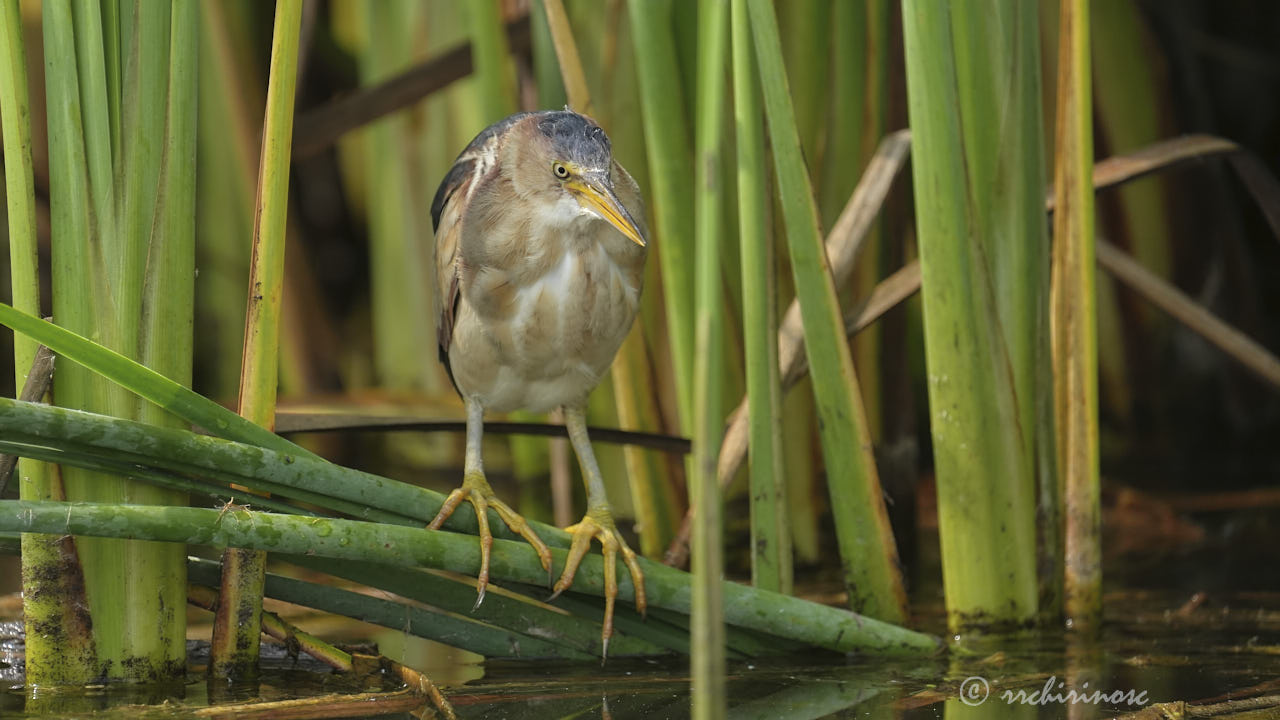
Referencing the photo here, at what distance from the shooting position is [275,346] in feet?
6.01

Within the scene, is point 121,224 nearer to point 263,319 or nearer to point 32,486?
point 263,319

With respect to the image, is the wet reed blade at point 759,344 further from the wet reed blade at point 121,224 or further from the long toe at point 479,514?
the wet reed blade at point 121,224

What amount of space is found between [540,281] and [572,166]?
0.24 m

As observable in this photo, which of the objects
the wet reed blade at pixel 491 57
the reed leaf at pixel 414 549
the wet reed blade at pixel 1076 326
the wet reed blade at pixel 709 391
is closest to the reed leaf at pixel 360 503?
the reed leaf at pixel 414 549

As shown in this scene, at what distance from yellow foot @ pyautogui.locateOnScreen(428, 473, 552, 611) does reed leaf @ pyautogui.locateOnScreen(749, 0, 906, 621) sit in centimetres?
49

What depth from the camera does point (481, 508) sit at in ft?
6.92

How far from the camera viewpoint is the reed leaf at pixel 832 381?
201 centimetres

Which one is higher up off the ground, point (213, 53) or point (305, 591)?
point (213, 53)

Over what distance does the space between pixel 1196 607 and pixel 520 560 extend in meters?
1.25

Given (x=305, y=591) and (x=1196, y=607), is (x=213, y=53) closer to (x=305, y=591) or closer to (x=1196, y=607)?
(x=305, y=591)

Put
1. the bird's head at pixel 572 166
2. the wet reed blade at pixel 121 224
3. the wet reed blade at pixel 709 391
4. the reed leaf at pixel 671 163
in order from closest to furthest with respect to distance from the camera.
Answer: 1. the wet reed blade at pixel 709 391
2. the wet reed blade at pixel 121 224
3. the bird's head at pixel 572 166
4. the reed leaf at pixel 671 163

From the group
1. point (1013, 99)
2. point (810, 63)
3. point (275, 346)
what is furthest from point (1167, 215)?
point (275, 346)

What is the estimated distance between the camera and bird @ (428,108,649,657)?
2127mm

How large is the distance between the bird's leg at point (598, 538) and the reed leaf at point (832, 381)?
1.20 ft
